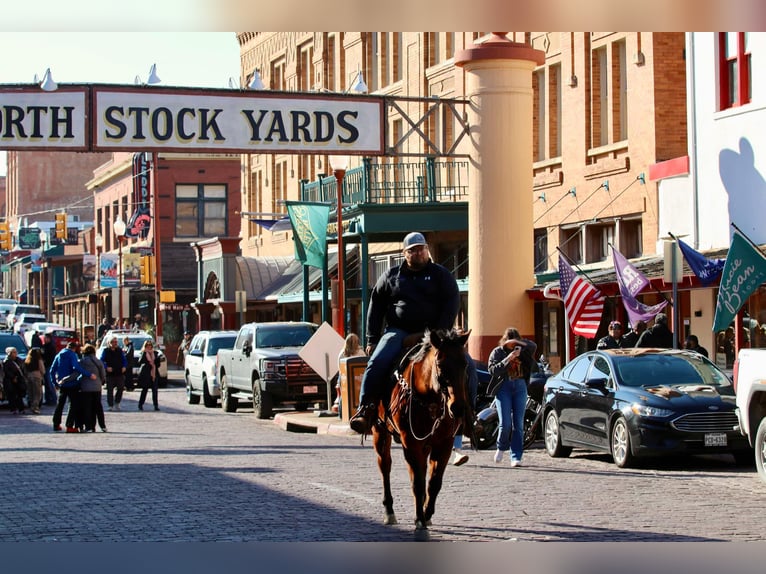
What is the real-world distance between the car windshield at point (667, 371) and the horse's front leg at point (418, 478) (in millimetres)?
7896

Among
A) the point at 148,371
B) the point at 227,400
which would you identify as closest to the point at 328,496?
the point at 227,400

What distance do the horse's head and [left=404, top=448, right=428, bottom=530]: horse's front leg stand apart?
2.25 ft

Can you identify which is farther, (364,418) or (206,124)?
(206,124)

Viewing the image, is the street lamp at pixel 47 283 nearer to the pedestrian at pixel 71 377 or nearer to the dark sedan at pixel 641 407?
the pedestrian at pixel 71 377

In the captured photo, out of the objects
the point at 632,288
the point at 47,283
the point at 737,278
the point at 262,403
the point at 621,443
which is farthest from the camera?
the point at 47,283

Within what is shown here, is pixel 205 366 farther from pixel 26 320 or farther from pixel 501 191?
pixel 26 320

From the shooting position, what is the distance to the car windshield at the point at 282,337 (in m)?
31.7

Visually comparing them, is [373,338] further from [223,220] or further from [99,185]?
[99,185]

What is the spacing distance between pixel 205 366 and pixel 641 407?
1984 cm

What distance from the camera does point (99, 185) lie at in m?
85.2

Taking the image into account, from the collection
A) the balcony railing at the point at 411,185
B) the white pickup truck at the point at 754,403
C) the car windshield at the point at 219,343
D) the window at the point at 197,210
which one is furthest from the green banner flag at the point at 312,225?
the window at the point at 197,210

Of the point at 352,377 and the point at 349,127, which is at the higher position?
the point at 349,127

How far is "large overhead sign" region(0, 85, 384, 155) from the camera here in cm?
2636

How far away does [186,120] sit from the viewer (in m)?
27.2
